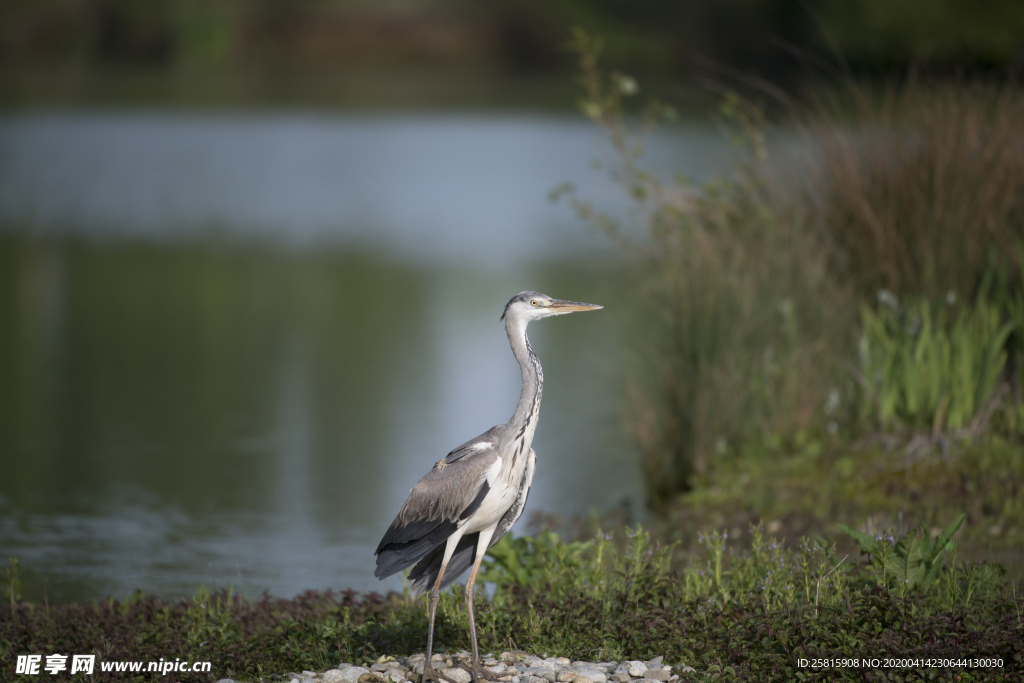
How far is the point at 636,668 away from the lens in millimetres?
3514

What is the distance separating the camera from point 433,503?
3.43 metres

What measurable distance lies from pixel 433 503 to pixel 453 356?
20.9 ft

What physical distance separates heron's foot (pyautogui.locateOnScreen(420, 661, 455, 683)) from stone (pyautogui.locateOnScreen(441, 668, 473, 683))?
2cm

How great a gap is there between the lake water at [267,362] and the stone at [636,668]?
2106mm

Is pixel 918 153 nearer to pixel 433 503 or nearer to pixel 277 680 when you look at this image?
pixel 433 503

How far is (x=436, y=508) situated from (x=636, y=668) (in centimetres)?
79

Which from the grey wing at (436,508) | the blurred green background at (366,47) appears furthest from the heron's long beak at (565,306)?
the blurred green background at (366,47)

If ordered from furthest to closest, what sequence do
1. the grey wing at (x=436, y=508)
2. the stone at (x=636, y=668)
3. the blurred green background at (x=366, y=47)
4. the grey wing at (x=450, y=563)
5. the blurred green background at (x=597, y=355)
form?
1. the blurred green background at (x=366, y=47)
2. the blurred green background at (x=597, y=355)
3. the grey wing at (x=450, y=563)
4. the stone at (x=636, y=668)
5. the grey wing at (x=436, y=508)

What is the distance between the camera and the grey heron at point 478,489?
338cm

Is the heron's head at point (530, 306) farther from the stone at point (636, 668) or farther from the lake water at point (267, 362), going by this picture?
the lake water at point (267, 362)

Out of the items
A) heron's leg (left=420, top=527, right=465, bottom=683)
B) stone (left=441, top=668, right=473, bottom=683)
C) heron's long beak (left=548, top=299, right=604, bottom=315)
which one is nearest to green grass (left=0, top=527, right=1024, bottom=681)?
stone (left=441, top=668, right=473, bottom=683)

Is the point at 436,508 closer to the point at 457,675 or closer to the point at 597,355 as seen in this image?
the point at 457,675

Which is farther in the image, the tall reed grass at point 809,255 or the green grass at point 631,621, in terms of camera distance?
the tall reed grass at point 809,255

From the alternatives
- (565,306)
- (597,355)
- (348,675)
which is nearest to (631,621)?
(348,675)
